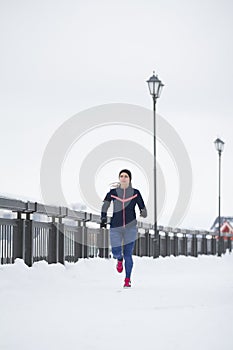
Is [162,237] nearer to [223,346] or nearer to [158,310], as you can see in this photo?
[158,310]

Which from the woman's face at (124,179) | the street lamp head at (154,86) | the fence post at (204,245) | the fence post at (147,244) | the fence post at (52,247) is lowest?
the fence post at (204,245)

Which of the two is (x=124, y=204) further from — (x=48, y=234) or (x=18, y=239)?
(x=48, y=234)

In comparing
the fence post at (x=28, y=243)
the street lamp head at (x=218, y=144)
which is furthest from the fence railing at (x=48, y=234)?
the street lamp head at (x=218, y=144)

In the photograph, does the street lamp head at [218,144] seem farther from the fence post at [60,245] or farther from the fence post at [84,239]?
the fence post at [60,245]

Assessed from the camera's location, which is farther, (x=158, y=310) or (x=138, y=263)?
(x=138, y=263)

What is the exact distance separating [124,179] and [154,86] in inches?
596

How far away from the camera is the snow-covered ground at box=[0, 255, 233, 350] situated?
6.07 metres

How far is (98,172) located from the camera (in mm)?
29422

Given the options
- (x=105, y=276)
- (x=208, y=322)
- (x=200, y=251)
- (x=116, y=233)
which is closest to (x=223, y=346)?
(x=208, y=322)

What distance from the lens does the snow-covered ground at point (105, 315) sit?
6070 millimetres

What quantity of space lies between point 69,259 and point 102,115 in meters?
21.2

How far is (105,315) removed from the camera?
777 cm

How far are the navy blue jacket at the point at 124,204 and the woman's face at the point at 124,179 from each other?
74 mm

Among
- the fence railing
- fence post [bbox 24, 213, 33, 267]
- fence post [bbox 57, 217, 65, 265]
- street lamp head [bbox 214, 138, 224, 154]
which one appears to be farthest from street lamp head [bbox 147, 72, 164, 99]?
street lamp head [bbox 214, 138, 224, 154]
